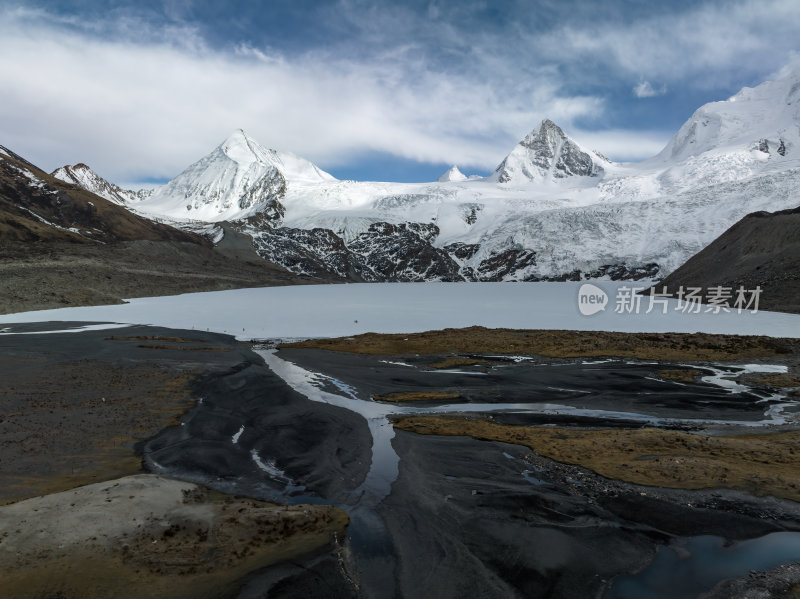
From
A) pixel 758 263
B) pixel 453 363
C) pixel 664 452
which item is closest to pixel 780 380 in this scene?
pixel 664 452

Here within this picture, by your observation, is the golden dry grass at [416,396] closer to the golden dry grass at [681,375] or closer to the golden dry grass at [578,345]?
the golden dry grass at [681,375]

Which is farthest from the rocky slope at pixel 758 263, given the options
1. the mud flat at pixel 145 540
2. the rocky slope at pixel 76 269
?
the rocky slope at pixel 76 269

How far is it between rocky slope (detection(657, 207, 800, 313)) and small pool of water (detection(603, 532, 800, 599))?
3313 inches

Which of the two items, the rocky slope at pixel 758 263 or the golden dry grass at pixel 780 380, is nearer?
the golden dry grass at pixel 780 380

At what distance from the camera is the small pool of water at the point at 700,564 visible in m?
12.3

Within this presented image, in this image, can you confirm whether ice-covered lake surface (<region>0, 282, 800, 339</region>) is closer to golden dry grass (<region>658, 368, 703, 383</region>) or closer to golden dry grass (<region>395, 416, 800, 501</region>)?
golden dry grass (<region>658, 368, 703, 383</region>)

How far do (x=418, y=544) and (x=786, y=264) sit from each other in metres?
103

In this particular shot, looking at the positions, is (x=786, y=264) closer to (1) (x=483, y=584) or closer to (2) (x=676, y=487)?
(2) (x=676, y=487)

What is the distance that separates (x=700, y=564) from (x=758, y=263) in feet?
341

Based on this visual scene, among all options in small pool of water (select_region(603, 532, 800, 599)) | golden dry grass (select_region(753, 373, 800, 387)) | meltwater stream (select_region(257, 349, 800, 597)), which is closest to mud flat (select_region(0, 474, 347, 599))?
meltwater stream (select_region(257, 349, 800, 597))

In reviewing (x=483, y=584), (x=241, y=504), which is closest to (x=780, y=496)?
(x=483, y=584)

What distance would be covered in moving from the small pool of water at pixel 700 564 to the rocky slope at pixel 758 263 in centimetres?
8416

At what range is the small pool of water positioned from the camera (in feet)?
40.4

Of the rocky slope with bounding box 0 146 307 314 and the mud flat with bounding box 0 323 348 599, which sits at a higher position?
the rocky slope with bounding box 0 146 307 314
